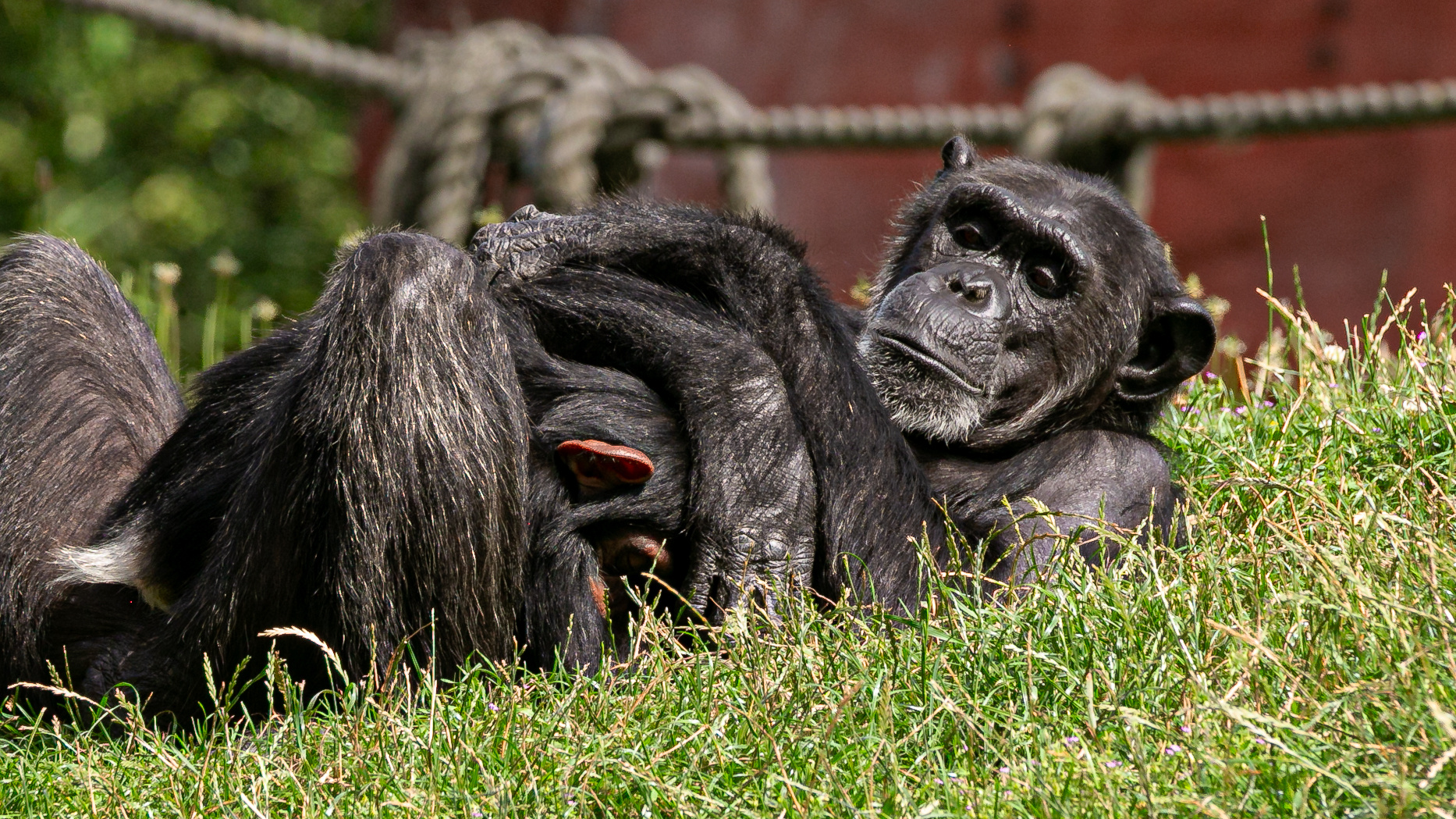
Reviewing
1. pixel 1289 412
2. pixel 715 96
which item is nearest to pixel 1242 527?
pixel 1289 412

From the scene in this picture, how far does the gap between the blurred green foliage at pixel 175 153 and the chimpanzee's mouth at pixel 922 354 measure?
9.51 metres

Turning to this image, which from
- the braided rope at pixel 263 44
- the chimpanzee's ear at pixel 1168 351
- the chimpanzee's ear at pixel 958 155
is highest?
the braided rope at pixel 263 44

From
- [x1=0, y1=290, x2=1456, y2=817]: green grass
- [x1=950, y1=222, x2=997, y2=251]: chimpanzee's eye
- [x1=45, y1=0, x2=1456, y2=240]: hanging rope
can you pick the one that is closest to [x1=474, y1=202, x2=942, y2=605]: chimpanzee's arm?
[x1=0, y1=290, x2=1456, y2=817]: green grass

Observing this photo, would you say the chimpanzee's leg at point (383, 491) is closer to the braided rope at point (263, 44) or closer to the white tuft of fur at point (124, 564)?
the white tuft of fur at point (124, 564)

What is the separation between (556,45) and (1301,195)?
523cm

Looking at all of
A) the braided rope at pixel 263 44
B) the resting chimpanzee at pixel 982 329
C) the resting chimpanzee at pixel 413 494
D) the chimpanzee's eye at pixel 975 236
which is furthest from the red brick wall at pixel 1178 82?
the resting chimpanzee at pixel 413 494

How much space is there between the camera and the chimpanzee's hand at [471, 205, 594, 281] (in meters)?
3.99

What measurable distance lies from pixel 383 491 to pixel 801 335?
107cm

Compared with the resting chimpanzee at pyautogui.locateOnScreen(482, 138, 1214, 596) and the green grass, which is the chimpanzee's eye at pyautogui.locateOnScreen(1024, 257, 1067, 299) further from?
the green grass

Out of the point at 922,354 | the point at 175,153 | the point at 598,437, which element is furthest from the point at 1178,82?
the point at 598,437

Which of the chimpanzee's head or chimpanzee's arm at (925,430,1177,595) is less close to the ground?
the chimpanzee's head

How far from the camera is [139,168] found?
45.9 ft

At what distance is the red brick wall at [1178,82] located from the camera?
33.4 feet

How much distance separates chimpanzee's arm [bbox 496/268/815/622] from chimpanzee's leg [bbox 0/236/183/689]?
1.36 meters
